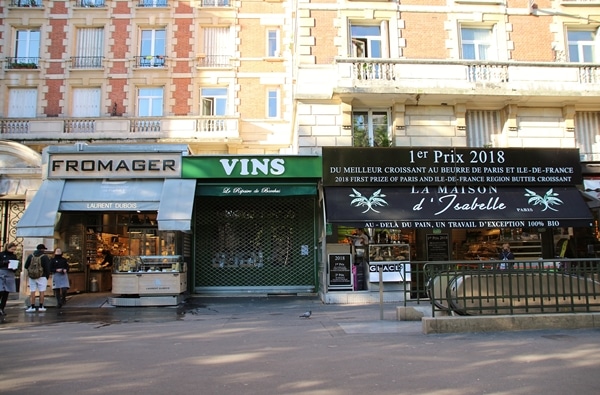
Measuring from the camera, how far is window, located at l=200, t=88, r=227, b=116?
22391 mm

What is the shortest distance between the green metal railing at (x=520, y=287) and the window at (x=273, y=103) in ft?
50.4

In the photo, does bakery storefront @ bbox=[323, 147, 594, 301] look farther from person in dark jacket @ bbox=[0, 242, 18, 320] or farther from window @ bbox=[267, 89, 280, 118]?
window @ bbox=[267, 89, 280, 118]

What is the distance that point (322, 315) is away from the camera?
35.8 feet

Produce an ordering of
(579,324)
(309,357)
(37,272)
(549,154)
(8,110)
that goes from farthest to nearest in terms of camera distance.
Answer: (8,110) < (549,154) < (37,272) < (579,324) < (309,357)

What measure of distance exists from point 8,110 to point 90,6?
19.8 ft

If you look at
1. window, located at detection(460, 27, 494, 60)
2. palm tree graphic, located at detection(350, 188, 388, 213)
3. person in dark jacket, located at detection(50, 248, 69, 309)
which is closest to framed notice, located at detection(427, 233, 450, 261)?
palm tree graphic, located at detection(350, 188, 388, 213)

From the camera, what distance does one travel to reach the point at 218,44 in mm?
22797

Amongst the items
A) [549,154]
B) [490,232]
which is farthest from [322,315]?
[549,154]

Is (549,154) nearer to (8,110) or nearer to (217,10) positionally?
(217,10)

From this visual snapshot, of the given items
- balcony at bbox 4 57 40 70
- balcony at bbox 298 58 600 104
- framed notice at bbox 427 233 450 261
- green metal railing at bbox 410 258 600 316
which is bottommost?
green metal railing at bbox 410 258 600 316

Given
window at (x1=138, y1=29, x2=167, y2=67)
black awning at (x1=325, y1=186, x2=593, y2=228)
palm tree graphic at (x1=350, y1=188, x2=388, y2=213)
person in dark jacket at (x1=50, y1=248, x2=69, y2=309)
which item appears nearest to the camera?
person in dark jacket at (x1=50, y1=248, x2=69, y2=309)

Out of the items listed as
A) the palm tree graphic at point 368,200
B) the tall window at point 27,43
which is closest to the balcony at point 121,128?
the tall window at point 27,43

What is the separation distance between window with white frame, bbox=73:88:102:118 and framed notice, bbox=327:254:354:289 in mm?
14314

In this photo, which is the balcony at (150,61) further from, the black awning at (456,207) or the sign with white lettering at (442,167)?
the black awning at (456,207)
